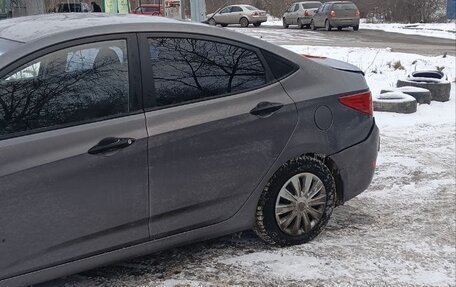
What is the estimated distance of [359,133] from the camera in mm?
4238

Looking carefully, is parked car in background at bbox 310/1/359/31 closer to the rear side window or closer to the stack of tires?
the stack of tires

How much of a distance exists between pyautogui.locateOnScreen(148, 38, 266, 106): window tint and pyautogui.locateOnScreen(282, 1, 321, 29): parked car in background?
30.7 metres

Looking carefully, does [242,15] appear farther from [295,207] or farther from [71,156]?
[71,156]

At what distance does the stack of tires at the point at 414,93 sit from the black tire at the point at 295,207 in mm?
4718

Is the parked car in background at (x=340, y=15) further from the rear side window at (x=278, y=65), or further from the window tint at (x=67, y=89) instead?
the window tint at (x=67, y=89)

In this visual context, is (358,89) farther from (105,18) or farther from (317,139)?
(105,18)

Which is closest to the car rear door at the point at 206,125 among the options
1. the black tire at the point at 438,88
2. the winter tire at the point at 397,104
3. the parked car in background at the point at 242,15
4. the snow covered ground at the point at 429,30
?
the winter tire at the point at 397,104

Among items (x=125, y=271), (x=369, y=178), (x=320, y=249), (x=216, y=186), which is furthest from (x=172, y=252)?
(x=369, y=178)

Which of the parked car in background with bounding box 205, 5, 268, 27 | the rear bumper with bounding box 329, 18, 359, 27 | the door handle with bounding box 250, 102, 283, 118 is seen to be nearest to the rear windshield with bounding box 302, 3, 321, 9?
the parked car in background with bounding box 205, 5, 268, 27

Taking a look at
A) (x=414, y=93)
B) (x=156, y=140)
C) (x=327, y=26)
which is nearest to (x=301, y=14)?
(x=327, y=26)

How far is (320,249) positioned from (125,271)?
143 centimetres

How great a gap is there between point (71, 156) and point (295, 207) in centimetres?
170

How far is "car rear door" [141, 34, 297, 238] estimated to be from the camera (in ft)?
11.1

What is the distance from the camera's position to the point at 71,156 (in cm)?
303
